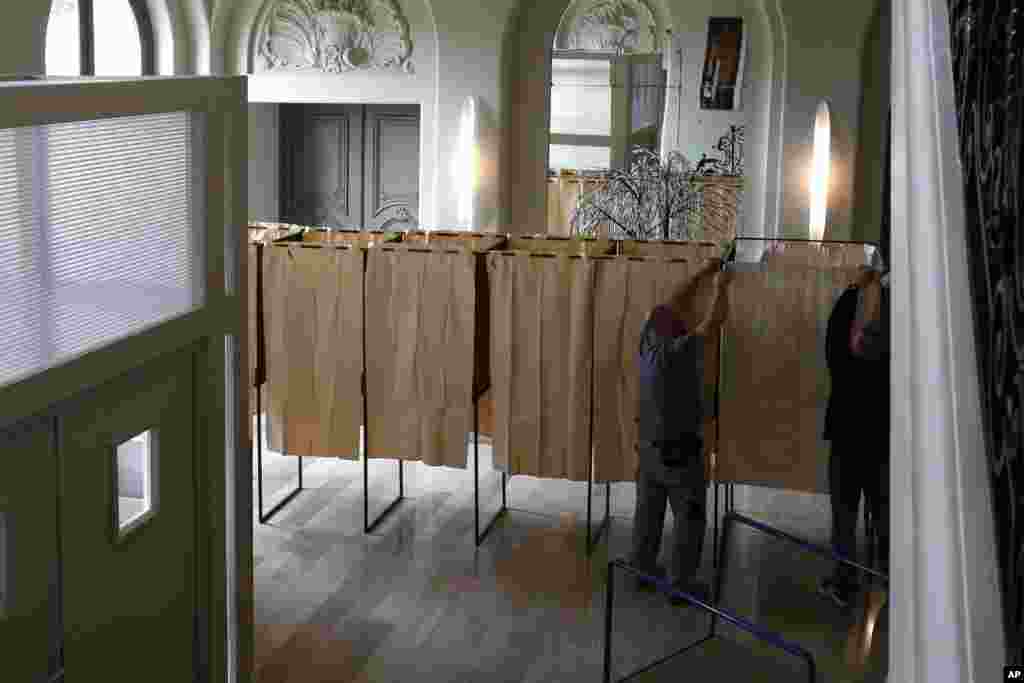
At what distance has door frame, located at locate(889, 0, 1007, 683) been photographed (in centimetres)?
74

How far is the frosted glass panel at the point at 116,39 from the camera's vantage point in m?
9.59

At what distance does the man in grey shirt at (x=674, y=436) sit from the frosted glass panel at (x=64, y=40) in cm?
525

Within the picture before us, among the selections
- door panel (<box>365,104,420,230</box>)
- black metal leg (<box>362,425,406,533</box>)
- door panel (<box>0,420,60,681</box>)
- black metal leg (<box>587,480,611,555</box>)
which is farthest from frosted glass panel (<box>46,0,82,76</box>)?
door panel (<box>0,420,60,681</box>)

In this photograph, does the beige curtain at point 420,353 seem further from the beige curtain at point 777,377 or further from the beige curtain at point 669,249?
the beige curtain at point 777,377

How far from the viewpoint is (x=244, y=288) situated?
4.54 meters

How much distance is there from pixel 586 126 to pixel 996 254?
8771mm

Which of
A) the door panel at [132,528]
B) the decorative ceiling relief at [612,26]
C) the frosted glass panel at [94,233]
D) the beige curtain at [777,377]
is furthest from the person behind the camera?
the decorative ceiling relief at [612,26]

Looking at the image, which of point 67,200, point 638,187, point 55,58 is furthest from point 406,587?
point 55,58

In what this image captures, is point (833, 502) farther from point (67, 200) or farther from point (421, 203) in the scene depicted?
point (421, 203)

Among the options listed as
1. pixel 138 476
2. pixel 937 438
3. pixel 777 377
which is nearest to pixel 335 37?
pixel 777 377

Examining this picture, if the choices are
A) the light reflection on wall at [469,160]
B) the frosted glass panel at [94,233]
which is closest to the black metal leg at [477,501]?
the frosted glass panel at [94,233]

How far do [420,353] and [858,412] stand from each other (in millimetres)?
2376

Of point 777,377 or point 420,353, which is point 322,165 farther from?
point 777,377

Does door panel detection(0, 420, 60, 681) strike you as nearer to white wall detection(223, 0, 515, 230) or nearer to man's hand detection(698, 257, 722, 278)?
man's hand detection(698, 257, 722, 278)
